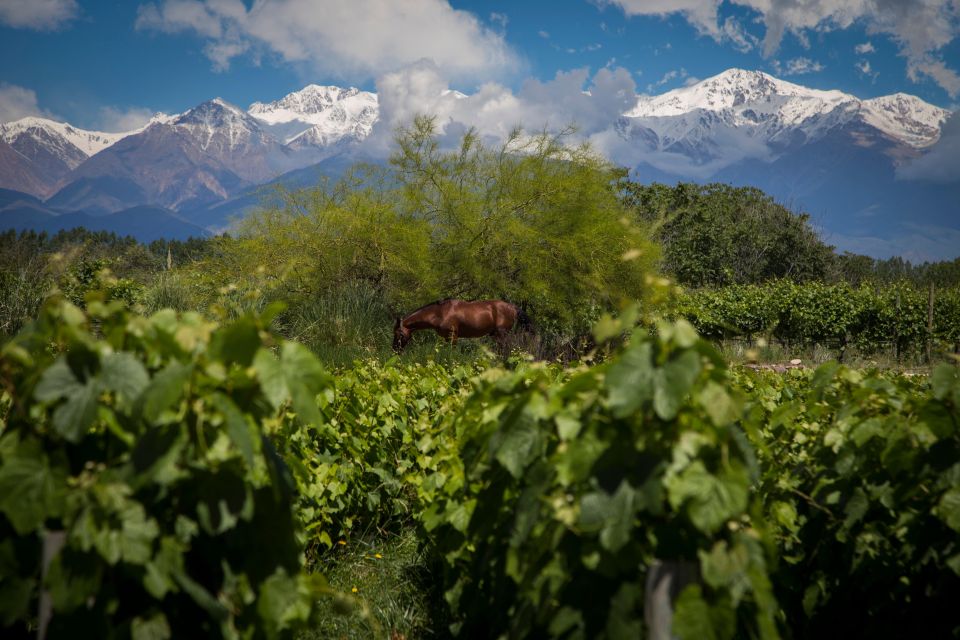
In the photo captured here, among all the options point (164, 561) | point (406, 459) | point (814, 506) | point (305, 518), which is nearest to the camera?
point (164, 561)

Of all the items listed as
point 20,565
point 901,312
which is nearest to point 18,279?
point 20,565

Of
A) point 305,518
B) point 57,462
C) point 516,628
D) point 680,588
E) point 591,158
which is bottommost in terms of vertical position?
point 305,518

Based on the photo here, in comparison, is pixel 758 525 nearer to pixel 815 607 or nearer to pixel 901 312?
pixel 815 607

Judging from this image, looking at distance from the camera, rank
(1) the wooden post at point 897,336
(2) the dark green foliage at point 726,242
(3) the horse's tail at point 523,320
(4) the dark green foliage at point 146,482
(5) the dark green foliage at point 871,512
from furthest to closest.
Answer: (2) the dark green foliage at point 726,242
(1) the wooden post at point 897,336
(3) the horse's tail at point 523,320
(5) the dark green foliage at point 871,512
(4) the dark green foliage at point 146,482

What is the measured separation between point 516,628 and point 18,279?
12312 mm

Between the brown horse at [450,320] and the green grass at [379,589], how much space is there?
7047mm

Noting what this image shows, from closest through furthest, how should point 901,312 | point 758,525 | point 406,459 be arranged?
1. point 758,525
2. point 406,459
3. point 901,312

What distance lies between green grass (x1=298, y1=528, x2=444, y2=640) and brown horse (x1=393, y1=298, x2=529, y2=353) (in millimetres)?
7047

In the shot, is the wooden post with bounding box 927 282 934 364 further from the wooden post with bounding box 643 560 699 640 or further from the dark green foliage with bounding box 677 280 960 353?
the wooden post with bounding box 643 560 699 640

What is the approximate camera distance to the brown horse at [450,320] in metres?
11.0

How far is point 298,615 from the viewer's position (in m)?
1.63

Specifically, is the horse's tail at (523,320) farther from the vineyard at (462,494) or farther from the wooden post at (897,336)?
the wooden post at (897,336)

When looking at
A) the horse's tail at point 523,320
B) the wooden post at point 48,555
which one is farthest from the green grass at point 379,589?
the horse's tail at point 523,320

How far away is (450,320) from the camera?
11062 mm
